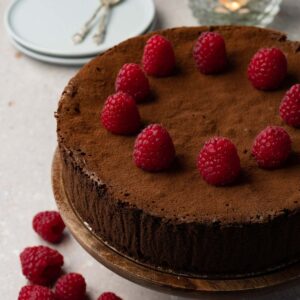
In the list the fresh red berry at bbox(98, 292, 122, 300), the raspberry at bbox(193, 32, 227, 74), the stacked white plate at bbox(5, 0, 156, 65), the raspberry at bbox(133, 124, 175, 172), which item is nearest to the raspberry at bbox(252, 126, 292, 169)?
the raspberry at bbox(133, 124, 175, 172)

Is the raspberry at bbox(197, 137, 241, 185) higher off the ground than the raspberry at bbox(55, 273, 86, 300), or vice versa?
the raspberry at bbox(197, 137, 241, 185)

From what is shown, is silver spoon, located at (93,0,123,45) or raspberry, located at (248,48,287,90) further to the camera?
silver spoon, located at (93,0,123,45)

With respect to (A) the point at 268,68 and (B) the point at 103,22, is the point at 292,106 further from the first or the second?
(B) the point at 103,22

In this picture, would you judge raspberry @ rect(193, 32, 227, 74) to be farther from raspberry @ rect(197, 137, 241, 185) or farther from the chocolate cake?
raspberry @ rect(197, 137, 241, 185)

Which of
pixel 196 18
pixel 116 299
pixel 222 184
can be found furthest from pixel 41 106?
pixel 222 184

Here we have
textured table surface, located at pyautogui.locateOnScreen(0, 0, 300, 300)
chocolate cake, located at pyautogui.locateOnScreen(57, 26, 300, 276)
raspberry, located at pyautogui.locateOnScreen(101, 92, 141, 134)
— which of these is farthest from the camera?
textured table surface, located at pyautogui.locateOnScreen(0, 0, 300, 300)

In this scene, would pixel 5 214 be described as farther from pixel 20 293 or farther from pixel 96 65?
pixel 96 65

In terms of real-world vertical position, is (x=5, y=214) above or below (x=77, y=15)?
below

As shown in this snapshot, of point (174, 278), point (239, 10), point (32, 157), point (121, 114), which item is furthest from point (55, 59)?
point (174, 278)
